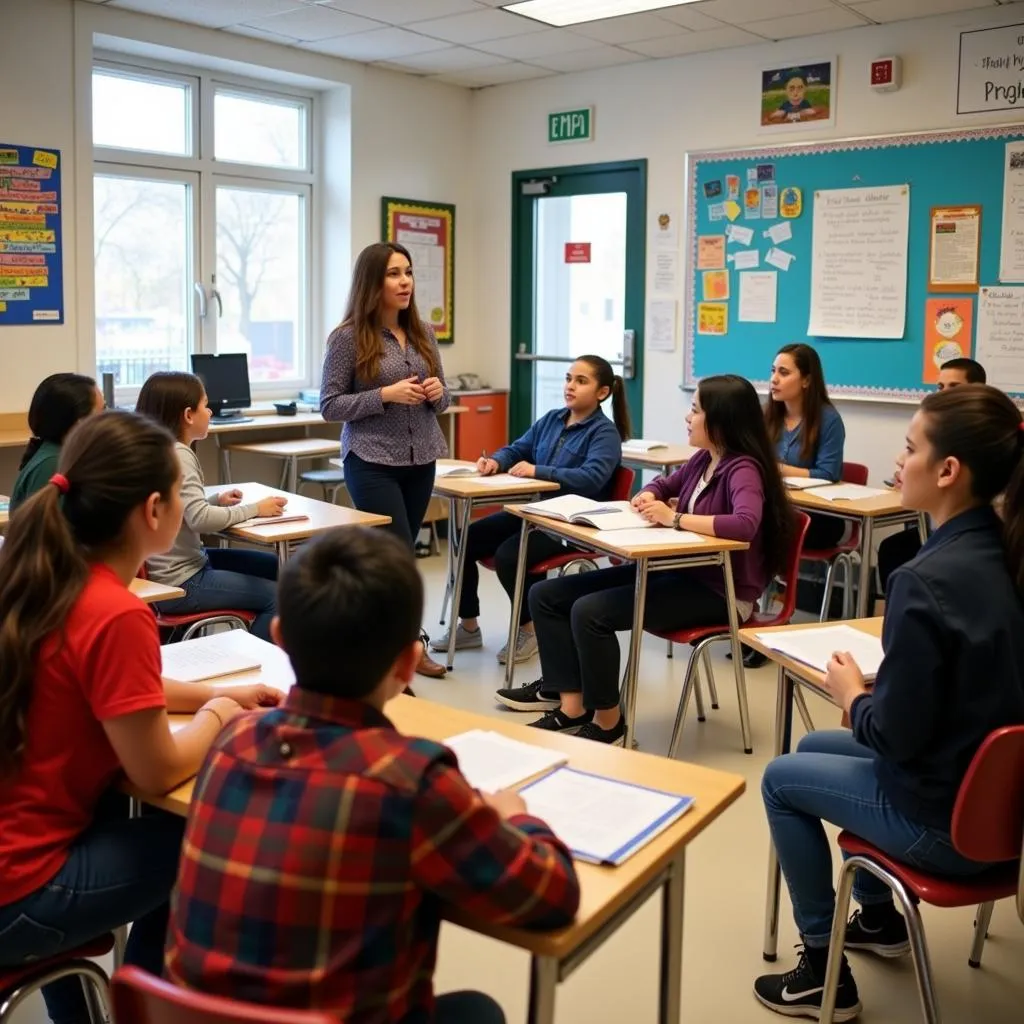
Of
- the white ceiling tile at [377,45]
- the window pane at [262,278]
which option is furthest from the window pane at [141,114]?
the white ceiling tile at [377,45]

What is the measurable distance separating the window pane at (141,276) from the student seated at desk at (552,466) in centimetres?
230

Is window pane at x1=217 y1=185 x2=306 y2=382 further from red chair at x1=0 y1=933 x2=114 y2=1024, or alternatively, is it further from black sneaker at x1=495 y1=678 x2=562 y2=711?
red chair at x1=0 y1=933 x2=114 y2=1024

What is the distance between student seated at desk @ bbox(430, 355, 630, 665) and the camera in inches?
175

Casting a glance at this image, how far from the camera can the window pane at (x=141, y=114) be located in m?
5.71

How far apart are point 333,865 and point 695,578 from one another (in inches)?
98.0

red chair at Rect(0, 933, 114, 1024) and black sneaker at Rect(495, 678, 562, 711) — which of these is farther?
black sneaker at Rect(495, 678, 562, 711)

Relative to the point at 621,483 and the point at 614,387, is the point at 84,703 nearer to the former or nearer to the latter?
the point at 621,483

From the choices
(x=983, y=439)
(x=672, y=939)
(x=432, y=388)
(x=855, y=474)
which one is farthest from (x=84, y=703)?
(x=855, y=474)

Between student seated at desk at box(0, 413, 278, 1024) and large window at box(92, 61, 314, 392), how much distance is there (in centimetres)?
450

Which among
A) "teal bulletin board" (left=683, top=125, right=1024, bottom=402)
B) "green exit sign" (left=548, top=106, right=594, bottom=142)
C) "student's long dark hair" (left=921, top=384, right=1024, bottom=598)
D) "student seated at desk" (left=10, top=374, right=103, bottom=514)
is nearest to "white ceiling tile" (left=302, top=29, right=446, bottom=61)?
"green exit sign" (left=548, top=106, right=594, bottom=142)

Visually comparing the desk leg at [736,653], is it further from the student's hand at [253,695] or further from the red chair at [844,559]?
the student's hand at [253,695]

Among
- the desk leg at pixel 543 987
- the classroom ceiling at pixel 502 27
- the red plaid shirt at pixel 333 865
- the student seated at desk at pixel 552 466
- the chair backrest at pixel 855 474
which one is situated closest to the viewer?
the red plaid shirt at pixel 333 865

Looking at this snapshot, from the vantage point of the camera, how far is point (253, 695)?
1847 mm

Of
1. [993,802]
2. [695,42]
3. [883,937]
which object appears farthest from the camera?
[695,42]
